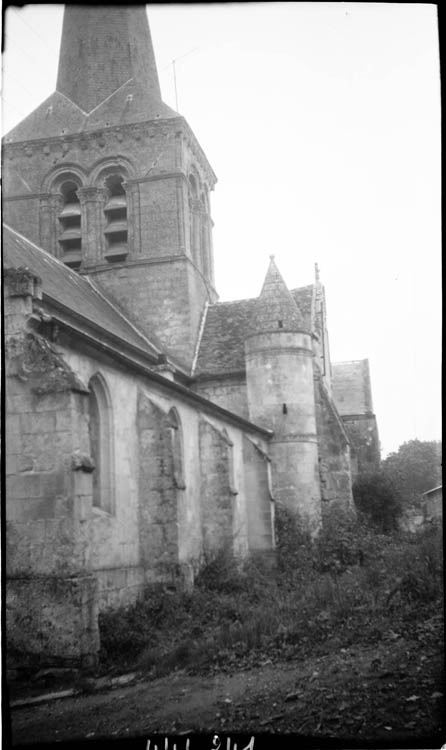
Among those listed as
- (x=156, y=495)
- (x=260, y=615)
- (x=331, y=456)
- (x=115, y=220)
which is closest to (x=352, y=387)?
(x=331, y=456)

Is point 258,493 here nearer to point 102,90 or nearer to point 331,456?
point 331,456

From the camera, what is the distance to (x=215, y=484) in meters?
18.2

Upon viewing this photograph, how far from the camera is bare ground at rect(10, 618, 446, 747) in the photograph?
20.9 ft

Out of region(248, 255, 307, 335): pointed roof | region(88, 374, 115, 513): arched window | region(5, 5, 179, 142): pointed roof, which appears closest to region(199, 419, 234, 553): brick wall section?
region(88, 374, 115, 513): arched window

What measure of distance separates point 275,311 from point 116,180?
8.12 metres

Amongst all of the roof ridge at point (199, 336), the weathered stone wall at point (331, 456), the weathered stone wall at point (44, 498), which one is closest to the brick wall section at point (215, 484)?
the weathered stone wall at point (331, 456)

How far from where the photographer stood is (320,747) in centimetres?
611

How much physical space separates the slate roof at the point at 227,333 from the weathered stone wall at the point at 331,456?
8.99 ft

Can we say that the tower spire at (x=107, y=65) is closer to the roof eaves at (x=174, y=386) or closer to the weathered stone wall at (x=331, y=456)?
the roof eaves at (x=174, y=386)

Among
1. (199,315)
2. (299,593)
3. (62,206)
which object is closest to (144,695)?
(299,593)

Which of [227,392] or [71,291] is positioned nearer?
[71,291]

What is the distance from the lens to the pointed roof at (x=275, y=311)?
2309cm

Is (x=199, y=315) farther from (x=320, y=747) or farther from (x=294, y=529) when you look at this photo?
(x=320, y=747)

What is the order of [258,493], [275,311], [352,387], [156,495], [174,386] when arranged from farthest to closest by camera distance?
[352,387] < [275,311] < [258,493] < [174,386] < [156,495]
